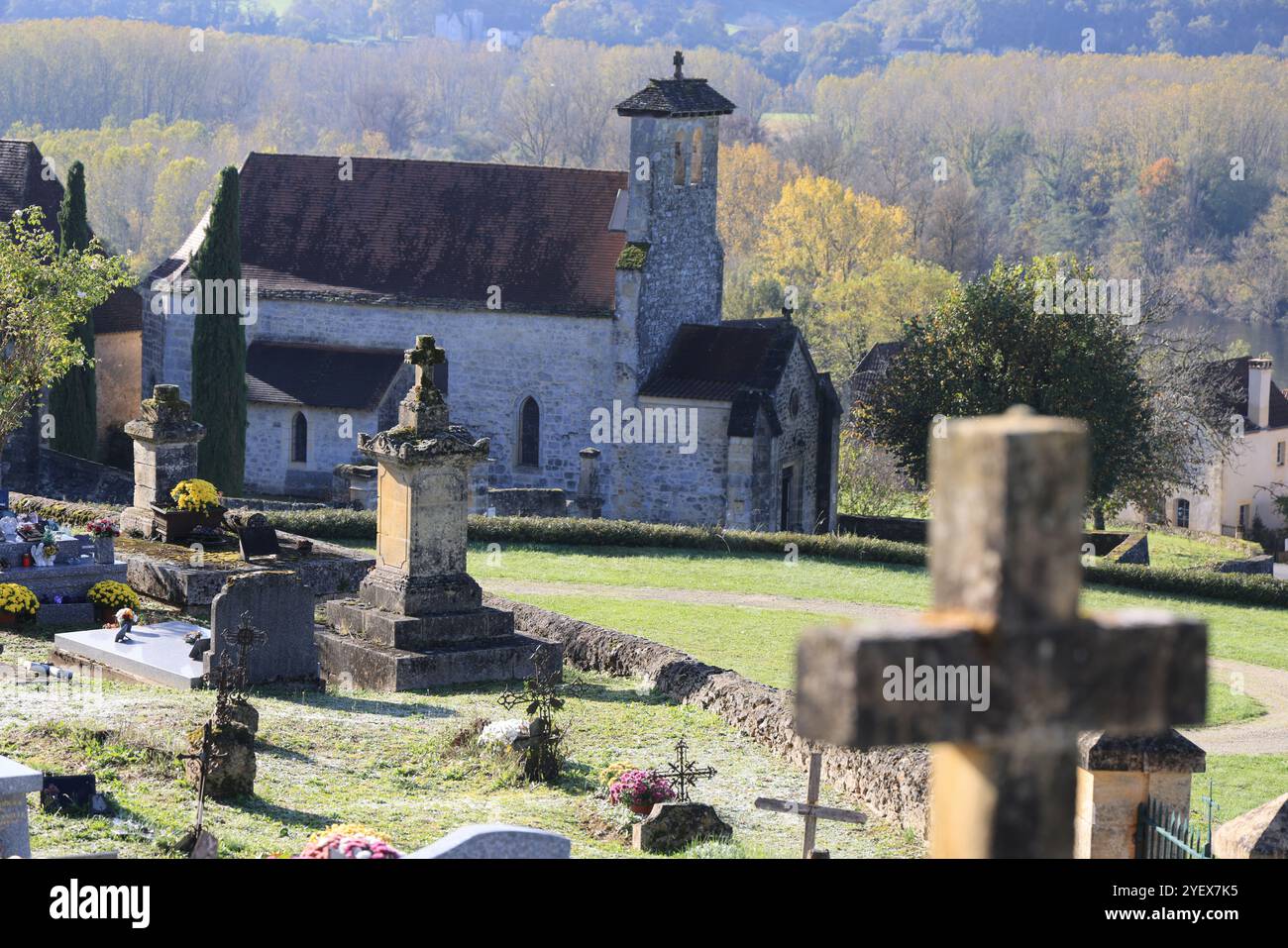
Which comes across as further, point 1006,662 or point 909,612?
point 909,612

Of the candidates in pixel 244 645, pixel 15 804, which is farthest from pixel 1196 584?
pixel 15 804

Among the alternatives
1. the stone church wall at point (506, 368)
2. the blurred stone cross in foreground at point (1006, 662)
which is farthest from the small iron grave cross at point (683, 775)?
the stone church wall at point (506, 368)

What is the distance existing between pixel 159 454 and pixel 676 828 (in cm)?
1267

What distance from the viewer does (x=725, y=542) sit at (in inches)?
1250

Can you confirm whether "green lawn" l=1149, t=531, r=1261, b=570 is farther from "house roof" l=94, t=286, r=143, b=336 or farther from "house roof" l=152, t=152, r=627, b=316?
"house roof" l=94, t=286, r=143, b=336

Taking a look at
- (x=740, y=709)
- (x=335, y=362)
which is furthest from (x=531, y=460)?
(x=740, y=709)

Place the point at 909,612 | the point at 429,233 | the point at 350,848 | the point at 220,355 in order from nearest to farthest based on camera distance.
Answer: the point at 350,848, the point at 909,612, the point at 220,355, the point at 429,233

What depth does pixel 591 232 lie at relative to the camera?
42219 millimetres

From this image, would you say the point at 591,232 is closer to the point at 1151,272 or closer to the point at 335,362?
the point at 335,362

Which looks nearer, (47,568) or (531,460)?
(47,568)

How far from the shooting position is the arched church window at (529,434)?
42.3 meters

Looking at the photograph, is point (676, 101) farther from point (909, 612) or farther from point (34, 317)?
point (34, 317)

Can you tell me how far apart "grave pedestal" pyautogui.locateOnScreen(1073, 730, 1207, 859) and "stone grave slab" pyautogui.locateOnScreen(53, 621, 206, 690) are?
9069 millimetres

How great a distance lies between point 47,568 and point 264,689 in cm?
394
